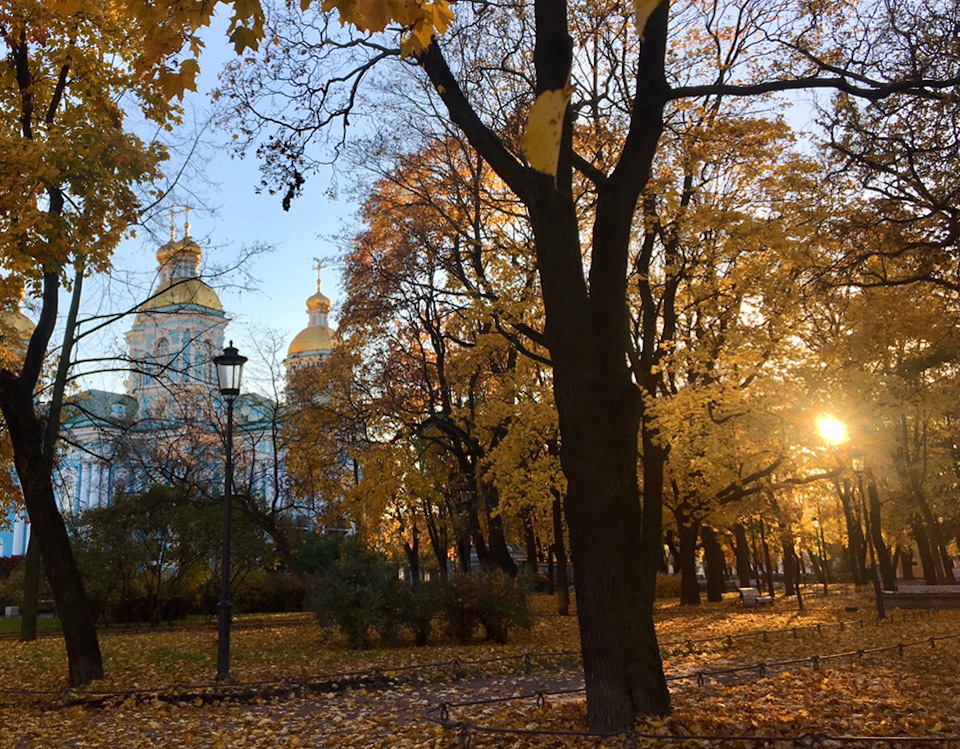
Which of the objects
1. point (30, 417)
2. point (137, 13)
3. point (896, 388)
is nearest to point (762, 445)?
point (896, 388)

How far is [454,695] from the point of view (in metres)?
9.66

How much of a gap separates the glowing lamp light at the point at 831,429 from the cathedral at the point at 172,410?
572 inches

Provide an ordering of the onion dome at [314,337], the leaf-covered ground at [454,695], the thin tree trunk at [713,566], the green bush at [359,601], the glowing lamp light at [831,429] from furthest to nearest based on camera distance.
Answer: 1. the onion dome at [314,337]
2. the thin tree trunk at [713,566]
3. the glowing lamp light at [831,429]
4. the green bush at [359,601]
5. the leaf-covered ground at [454,695]

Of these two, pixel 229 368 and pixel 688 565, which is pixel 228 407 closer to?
pixel 229 368

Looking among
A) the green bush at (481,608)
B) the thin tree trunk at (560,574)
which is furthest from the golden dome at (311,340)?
the green bush at (481,608)

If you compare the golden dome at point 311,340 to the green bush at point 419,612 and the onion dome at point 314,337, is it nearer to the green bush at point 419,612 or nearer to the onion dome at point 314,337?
the onion dome at point 314,337

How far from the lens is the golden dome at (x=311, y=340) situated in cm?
6888

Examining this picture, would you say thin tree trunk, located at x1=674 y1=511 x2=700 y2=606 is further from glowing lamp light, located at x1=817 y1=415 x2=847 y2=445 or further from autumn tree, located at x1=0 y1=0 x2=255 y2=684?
autumn tree, located at x1=0 y1=0 x2=255 y2=684

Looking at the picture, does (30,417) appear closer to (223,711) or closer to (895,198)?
(223,711)

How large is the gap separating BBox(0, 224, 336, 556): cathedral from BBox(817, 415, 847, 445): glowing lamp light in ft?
47.7

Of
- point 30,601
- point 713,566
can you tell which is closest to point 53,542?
point 30,601

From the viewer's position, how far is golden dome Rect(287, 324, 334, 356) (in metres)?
68.9

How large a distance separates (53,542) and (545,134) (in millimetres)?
11003

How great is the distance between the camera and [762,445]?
1984 centimetres
